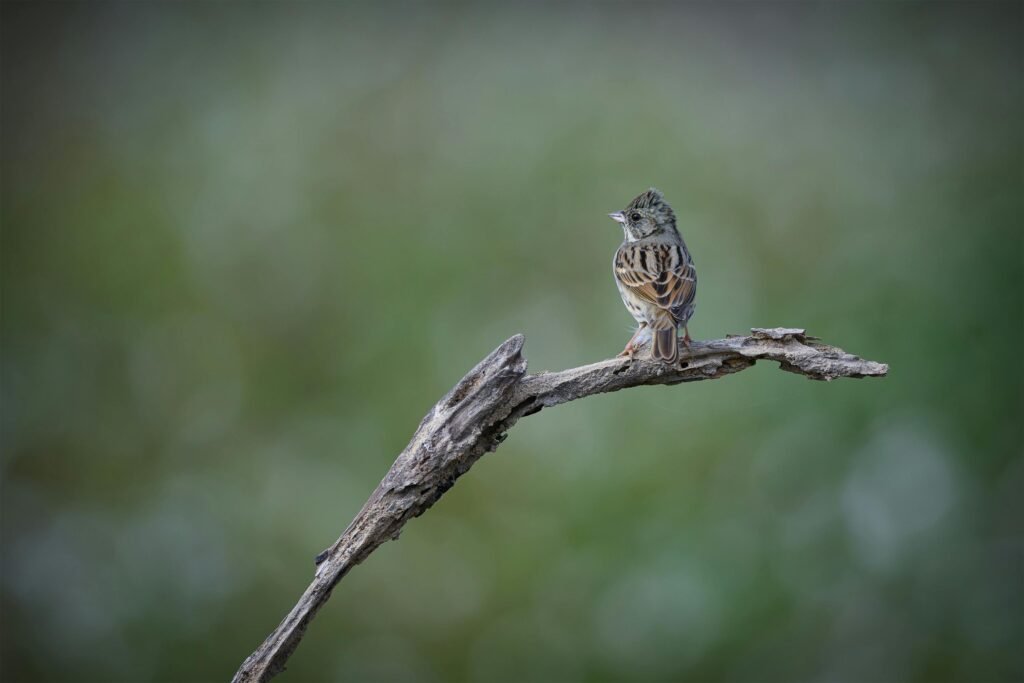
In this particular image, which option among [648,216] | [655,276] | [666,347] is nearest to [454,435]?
[666,347]

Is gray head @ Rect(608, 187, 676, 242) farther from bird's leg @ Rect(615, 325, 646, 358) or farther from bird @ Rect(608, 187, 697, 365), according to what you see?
bird's leg @ Rect(615, 325, 646, 358)

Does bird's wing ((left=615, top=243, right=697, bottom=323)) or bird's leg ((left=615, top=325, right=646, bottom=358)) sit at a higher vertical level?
bird's wing ((left=615, top=243, right=697, bottom=323))

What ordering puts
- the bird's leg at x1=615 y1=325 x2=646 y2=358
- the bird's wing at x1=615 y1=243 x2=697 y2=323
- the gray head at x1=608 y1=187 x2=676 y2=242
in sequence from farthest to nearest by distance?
1. the gray head at x1=608 y1=187 x2=676 y2=242
2. the bird's wing at x1=615 y1=243 x2=697 y2=323
3. the bird's leg at x1=615 y1=325 x2=646 y2=358

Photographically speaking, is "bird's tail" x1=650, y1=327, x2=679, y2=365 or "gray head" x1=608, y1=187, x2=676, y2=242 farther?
"gray head" x1=608, y1=187, x2=676, y2=242

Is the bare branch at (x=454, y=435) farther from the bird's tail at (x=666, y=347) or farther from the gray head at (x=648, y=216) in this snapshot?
the gray head at (x=648, y=216)

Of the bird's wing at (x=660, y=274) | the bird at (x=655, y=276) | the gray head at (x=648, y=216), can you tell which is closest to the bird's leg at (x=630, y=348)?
the bird at (x=655, y=276)

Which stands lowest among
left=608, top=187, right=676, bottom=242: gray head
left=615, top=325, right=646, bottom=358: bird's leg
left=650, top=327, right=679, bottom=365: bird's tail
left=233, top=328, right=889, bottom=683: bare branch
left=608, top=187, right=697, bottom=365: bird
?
left=233, top=328, right=889, bottom=683: bare branch

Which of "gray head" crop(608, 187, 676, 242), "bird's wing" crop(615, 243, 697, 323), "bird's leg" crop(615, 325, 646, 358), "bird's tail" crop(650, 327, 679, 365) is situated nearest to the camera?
"bird's tail" crop(650, 327, 679, 365)

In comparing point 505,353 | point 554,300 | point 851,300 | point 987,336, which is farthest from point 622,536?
point 505,353

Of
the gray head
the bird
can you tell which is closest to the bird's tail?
the bird
